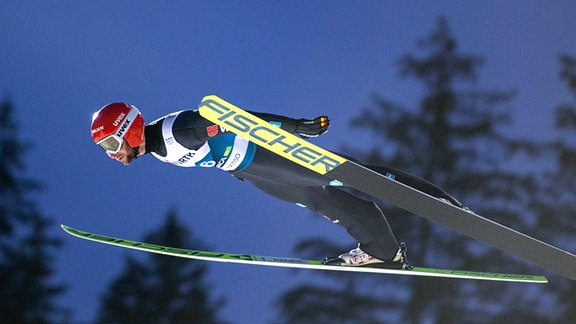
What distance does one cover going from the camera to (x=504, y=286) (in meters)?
10.3

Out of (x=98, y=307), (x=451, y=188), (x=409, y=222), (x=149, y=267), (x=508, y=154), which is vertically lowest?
(x=98, y=307)

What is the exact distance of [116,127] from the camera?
4.09 meters

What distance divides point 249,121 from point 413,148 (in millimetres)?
6896

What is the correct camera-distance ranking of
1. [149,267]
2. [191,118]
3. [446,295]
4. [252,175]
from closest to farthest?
[191,118] < [252,175] < [446,295] < [149,267]

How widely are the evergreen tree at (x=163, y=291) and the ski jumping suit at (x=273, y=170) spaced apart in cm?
777

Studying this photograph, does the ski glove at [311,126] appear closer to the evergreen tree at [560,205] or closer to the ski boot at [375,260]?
the ski boot at [375,260]

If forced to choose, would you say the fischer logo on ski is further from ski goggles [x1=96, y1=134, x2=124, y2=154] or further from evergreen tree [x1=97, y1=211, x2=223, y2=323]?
evergreen tree [x1=97, y1=211, x2=223, y2=323]

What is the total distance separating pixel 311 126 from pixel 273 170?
388 millimetres

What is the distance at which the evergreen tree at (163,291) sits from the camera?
11.8 m

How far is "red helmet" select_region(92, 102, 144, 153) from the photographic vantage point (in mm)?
4078

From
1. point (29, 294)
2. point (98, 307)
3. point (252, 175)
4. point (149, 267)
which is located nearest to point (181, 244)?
point (149, 267)

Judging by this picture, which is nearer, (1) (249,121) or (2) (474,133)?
(1) (249,121)

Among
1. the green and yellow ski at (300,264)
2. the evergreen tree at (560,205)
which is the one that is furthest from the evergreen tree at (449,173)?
the green and yellow ski at (300,264)

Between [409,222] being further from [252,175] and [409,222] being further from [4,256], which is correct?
[4,256]
